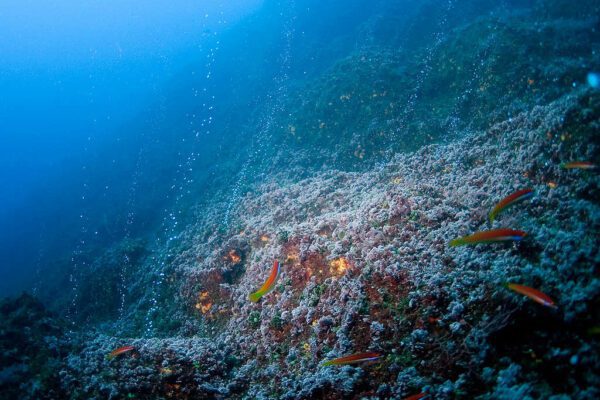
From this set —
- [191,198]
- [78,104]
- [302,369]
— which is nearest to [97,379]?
[302,369]

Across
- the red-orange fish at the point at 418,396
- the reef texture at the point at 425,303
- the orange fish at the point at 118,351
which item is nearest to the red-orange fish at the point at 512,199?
the reef texture at the point at 425,303

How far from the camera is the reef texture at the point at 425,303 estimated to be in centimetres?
333

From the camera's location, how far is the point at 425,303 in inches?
172

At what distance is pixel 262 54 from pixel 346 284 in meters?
36.3

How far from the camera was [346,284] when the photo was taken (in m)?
5.64

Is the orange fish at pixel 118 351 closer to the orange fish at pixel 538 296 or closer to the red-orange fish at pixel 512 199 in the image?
the orange fish at pixel 538 296

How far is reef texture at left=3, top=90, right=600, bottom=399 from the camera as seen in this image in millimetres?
3326

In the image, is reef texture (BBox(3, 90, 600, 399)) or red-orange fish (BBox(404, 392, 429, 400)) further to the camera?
reef texture (BBox(3, 90, 600, 399))

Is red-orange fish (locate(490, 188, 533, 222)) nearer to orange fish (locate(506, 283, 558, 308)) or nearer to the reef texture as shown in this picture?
orange fish (locate(506, 283, 558, 308))

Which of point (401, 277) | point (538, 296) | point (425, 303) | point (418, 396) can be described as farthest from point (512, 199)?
point (418, 396)

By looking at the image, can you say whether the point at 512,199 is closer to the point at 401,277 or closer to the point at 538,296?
the point at 538,296

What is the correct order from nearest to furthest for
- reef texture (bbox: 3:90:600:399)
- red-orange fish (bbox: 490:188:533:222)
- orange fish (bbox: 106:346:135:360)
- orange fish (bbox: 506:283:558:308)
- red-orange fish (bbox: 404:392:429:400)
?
orange fish (bbox: 506:283:558:308), red-orange fish (bbox: 404:392:429:400), reef texture (bbox: 3:90:600:399), red-orange fish (bbox: 490:188:533:222), orange fish (bbox: 106:346:135:360)

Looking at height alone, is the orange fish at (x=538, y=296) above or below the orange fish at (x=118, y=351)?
below

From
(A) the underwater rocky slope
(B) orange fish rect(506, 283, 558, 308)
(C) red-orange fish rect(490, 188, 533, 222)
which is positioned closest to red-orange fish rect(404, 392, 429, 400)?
(A) the underwater rocky slope
